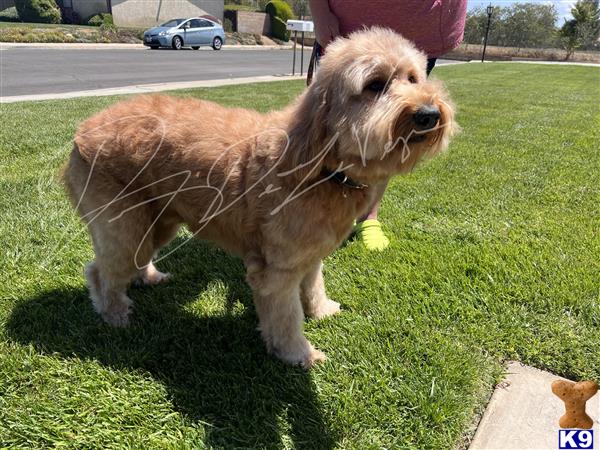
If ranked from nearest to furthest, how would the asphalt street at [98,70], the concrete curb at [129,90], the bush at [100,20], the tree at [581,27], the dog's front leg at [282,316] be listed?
the dog's front leg at [282,316], the concrete curb at [129,90], the asphalt street at [98,70], the bush at [100,20], the tree at [581,27]

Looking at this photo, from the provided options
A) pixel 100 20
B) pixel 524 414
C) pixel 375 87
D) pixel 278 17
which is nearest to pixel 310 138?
pixel 375 87

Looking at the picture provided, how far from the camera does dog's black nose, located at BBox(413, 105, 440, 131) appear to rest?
224cm

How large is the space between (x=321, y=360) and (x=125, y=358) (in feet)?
4.03

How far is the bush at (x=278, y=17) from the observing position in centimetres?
4647

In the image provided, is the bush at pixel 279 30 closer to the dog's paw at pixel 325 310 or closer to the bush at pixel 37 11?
the bush at pixel 37 11

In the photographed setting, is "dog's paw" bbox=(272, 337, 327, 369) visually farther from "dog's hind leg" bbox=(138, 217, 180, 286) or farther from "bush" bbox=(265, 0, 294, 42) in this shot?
"bush" bbox=(265, 0, 294, 42)

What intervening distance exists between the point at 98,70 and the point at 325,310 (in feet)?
53.7

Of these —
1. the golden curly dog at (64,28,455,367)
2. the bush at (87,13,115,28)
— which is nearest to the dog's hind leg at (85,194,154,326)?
the golden curly dog at (64,28,455,367)

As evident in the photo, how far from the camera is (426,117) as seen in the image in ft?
7.38

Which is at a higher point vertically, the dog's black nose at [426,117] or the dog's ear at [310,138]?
the dog's black nose at [426,117]

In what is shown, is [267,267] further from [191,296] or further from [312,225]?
[191,296]

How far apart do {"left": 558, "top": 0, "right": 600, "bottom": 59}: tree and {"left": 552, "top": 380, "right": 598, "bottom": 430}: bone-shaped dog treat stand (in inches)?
1985

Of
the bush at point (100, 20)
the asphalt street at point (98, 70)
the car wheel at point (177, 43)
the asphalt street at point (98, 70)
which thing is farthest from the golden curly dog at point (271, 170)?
the bush at point (100, 20)

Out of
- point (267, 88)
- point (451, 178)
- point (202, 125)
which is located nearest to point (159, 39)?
point (267, 88)
